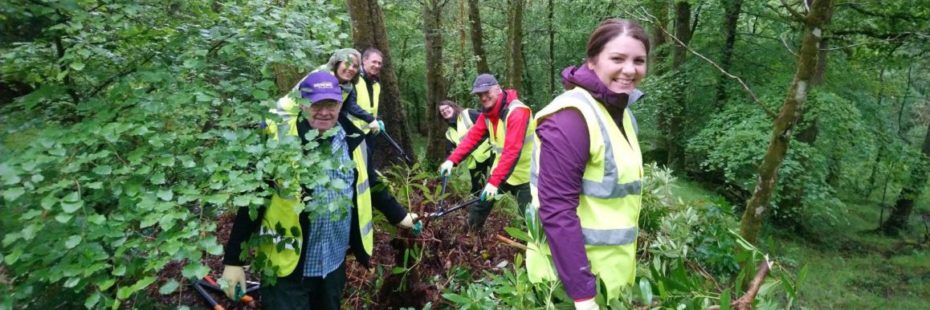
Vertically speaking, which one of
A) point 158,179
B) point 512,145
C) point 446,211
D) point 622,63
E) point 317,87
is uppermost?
point 622,63

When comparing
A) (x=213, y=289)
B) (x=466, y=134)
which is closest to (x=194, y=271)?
(x=213, y=289)

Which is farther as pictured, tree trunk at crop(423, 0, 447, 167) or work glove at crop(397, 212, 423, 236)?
tree trunk at crop(423, 0, 447, 167)

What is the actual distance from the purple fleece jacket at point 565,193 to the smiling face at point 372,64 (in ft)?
14.3

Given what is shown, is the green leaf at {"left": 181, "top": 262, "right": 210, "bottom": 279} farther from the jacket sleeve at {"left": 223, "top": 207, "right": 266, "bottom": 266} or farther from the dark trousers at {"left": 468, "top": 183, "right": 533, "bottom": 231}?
the dark trousers at {"left": 468, "top": 183, "right": 533, "bottom": 231}

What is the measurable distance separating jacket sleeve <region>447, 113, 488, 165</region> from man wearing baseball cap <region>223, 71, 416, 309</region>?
2.10 metres

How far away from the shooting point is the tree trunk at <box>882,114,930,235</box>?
35.7ft

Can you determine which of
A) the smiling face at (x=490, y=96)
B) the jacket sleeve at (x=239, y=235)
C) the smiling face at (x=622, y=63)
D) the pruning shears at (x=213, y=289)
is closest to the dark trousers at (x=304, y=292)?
the jacket sleeve at (x=239, y=235)

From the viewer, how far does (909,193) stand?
12.1 m

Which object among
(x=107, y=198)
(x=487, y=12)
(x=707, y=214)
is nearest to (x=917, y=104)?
(x=487, y=12)

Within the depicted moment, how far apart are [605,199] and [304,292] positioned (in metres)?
1.66

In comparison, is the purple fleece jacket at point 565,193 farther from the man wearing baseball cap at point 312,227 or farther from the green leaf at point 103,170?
the green leaf at point 103,170

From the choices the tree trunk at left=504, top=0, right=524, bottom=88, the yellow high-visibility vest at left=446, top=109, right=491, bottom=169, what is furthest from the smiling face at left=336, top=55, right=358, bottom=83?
the tree trunk at left=504, top=0, right=524, bottom=88

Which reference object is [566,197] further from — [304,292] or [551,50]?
[551,50]

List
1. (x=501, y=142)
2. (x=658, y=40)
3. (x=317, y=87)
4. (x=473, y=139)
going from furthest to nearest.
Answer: (x=658, y=40)
(x=473, y=139)
(x=501, y=142)
(x=317, y=87)
